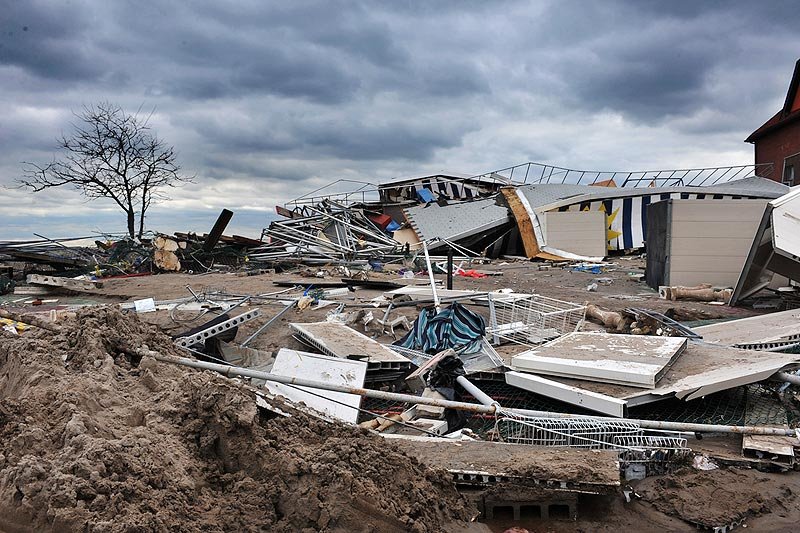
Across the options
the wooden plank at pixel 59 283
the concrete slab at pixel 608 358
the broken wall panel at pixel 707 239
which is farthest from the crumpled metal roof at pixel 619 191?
the concrete slab at pixel 608 358

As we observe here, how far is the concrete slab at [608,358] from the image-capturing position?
4.16 m

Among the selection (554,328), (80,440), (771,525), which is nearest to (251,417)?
(80,440)

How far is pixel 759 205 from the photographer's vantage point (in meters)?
9.91

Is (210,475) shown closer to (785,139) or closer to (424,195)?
(424,195)

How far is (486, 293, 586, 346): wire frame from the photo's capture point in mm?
6371

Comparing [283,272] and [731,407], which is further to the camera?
[283,272]

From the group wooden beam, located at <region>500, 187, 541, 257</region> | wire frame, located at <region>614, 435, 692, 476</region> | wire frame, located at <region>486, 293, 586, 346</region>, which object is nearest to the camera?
wire frame, located at <region>614, 435, 692, 476</region>

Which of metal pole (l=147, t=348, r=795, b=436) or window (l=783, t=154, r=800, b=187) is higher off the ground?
window (l=783, t=154, r=800, b=187)

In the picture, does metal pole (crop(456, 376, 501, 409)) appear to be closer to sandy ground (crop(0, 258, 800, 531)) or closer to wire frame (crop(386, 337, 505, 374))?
wire frame (crop(386, 337, 505, 374))

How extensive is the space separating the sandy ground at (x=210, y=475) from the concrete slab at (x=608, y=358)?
0.74m

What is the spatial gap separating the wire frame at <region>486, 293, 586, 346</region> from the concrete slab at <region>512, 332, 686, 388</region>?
3.38ft

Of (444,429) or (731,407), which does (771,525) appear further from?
(444,429)

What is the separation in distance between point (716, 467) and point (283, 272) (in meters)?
13.8

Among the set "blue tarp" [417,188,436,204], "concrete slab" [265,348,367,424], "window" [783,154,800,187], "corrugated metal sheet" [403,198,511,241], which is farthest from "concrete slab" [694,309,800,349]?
"window" [783,154,800,187]
